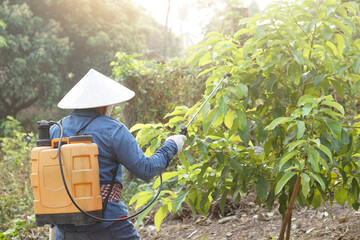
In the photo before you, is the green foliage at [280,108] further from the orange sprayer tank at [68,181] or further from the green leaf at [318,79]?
the orange sprayer tank at [68,181]

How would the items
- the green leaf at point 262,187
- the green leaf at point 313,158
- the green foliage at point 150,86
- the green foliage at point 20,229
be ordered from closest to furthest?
the green leaf at point 313,158 → the green leaf at point 262,187 → the green foliage at point 20,229 → the green foliage at point 150,86

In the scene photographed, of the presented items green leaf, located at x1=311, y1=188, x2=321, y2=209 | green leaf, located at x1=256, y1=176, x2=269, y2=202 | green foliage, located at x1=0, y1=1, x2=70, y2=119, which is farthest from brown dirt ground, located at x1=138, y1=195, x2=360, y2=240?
green foliage, located at x1=0, y1=1, x2=70, y2=119

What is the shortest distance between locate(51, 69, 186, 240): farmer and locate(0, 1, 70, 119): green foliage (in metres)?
15.5

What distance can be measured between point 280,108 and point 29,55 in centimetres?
1619

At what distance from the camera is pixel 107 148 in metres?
2.37

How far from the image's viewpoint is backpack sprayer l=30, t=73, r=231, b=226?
2145mm

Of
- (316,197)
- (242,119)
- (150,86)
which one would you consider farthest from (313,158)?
(150,86)

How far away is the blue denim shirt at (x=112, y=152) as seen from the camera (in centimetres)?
233

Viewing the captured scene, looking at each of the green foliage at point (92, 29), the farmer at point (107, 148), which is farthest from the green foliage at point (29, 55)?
the farmer at point (107, 148)

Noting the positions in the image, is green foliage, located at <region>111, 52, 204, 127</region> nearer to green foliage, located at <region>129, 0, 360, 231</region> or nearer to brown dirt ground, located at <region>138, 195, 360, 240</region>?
brown dirt ground, located at <region>138, 195, 360, 240</region>

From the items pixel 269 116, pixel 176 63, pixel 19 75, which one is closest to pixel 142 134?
pixel 269 116

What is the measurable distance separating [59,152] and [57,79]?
1662cm

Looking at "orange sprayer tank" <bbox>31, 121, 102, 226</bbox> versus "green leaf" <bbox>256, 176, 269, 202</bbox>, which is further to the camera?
"green leaf" <bbox>256, 176, 269, 202</bbox>

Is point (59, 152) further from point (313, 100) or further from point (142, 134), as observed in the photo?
point (313, 100)
